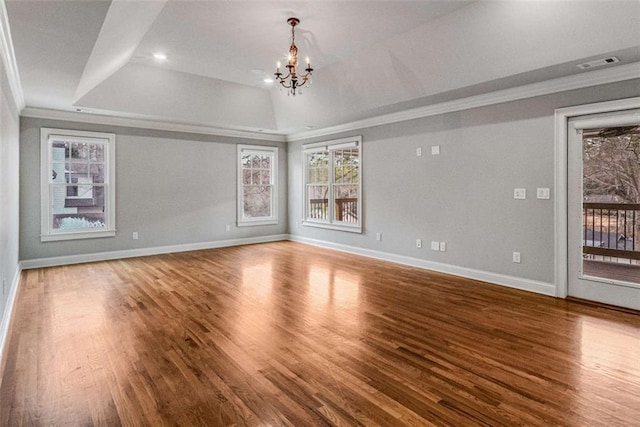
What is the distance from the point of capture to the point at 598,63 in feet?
11.4

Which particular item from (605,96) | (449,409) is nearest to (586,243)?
(605,96)

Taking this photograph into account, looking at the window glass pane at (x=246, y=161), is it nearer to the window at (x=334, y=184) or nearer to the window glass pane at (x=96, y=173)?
the window at (x=334, y=184)

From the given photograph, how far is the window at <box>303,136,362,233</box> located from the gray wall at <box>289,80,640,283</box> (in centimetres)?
27

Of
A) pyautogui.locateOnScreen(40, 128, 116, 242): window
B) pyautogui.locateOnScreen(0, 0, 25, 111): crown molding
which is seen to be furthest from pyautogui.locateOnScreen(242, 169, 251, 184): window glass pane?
pyautogui.locateOnScreen(0, 0, 25, 111): crown molding

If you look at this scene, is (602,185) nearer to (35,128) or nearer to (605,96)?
(605,96)

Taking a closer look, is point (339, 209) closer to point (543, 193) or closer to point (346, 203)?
point (346, 203)

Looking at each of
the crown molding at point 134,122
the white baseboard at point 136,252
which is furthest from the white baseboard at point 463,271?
the crown molding at point 134,122

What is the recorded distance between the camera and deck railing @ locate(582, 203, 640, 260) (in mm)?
3680

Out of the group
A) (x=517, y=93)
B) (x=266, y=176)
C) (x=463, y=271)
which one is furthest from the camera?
(x=266, y=176)

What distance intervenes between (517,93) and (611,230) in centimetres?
185

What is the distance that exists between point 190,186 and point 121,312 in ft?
12.7

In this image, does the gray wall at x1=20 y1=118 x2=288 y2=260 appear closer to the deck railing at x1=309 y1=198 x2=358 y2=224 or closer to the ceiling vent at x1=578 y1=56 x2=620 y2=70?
the deck railing at x1=309 y1=198 x2=358 y2=224

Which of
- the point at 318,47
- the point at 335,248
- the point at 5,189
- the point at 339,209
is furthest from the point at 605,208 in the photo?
the point at 5,189

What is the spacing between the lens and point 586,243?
13.0 ft
